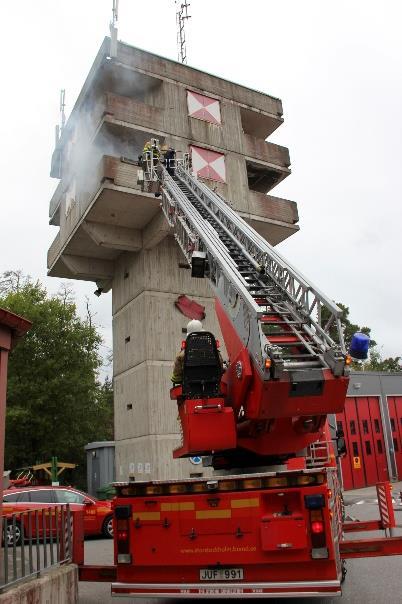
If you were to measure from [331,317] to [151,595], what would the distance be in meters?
3.72

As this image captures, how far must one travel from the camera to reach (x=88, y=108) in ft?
71.4

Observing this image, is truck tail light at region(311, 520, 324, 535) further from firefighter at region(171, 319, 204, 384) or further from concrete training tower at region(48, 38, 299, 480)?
concrete training tower at region(48, 38, 299, 480)

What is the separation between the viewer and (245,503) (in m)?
5.53

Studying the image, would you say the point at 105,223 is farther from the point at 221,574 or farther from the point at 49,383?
the point at 221,574

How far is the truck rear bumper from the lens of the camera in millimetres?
5160

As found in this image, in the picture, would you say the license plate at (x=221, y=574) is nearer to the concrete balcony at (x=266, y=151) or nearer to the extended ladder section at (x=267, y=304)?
the extended ladder section at (x=267, y=304)

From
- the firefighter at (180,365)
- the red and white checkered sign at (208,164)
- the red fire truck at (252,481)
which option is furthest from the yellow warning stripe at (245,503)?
the red and white checkered sign at (208,164)

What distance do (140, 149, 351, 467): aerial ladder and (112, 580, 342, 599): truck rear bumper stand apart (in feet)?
4.76

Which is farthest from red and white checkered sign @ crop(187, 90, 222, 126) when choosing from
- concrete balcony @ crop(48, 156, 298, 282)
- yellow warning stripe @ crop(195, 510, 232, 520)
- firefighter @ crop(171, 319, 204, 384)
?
yellow warning stripe @ crop(195, 510, 232, 520)

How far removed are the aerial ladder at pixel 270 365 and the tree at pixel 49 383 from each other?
19802 mm

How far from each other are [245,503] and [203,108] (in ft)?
63.8

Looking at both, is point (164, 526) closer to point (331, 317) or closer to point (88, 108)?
point (331, 317)

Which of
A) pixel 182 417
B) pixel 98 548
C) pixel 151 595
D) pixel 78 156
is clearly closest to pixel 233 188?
pixel 78 156

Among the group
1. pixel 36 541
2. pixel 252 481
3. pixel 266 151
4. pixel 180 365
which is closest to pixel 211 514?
pixel 252 481
